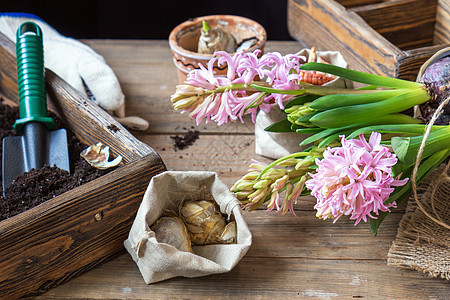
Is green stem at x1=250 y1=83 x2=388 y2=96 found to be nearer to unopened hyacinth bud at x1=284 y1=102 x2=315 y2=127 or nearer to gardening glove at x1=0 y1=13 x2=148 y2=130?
unopened hyacinth bud at x1=284 y1=102 x2=315 y2=127

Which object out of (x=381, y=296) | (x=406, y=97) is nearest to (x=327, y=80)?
(x=406, y=97)

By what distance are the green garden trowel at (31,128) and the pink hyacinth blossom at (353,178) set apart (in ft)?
1.30

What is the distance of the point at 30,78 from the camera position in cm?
90

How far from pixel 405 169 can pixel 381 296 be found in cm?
16

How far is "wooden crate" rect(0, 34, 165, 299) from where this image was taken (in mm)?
Answer: 623

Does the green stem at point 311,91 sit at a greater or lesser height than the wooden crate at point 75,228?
greater

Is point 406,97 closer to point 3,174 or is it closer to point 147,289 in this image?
point 147,289

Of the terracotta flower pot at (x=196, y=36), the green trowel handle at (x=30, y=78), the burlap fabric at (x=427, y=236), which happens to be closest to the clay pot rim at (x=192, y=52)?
the terracotta flower pot at (x=196, y=36)

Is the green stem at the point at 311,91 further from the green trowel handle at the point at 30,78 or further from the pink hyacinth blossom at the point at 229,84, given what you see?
the green trowel handle at the point at 30,78

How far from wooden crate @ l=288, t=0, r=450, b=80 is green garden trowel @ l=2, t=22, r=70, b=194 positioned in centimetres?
54

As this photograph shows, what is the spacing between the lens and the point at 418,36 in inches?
43.1

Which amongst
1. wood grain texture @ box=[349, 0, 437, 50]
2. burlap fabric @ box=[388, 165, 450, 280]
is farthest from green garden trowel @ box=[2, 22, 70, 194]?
wood grain texture @ box=[349, 0, 437, 50]

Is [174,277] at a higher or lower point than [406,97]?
lower

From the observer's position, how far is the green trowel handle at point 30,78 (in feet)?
2.87
